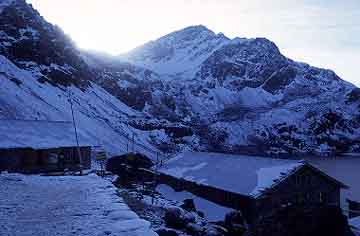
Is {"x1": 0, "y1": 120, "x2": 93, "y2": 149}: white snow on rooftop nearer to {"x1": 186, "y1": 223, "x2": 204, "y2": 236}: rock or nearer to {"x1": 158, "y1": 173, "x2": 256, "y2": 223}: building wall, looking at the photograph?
{"x1": 158, "y1": 173, "x2": 256, "y2": 223}: building wall

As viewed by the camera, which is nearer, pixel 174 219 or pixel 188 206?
pixel 174 219

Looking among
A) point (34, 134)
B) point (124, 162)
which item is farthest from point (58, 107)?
point (34, 134)

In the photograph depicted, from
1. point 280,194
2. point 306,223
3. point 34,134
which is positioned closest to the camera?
point 306,223

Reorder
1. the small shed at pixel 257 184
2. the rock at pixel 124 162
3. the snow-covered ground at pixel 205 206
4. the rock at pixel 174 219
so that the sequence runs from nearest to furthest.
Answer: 1. the rock at pixel 174 219
2. the snow-covered ground at pixel 205 206
3. the small shed at pixel 257 184
4. the rock at pixel 124 162

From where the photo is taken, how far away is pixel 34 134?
4128 cm

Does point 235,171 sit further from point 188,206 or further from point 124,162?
point 188,206

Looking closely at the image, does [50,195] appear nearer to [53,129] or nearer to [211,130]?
[53,129]

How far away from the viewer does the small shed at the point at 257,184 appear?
111 feet

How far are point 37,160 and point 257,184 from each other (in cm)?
2177

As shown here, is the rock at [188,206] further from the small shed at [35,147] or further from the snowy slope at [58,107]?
the snowy slope at [58,107]

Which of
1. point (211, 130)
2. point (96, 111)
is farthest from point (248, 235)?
point (211, 130)

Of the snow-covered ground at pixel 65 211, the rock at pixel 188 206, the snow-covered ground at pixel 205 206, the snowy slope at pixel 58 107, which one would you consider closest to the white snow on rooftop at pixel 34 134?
Answer: the snow-covered ground at pixel 205 206

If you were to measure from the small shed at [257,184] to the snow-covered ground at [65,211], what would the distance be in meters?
23.7

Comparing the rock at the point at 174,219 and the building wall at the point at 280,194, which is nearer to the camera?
the rock at the point at 174,219
